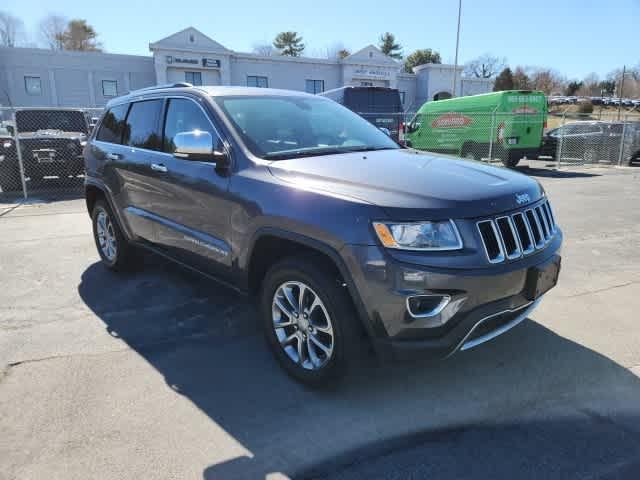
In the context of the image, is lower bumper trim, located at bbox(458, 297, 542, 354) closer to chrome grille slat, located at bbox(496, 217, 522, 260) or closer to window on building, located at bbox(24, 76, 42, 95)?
chrome grille slat, located at bbox(496, 217, 522, 260)

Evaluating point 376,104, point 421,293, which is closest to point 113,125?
point 421,293

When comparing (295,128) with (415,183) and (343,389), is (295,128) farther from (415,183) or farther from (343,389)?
(343,389)

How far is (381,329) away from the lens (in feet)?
8.20

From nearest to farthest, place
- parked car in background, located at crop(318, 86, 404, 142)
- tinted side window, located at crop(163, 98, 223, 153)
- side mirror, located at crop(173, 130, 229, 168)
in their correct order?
side mirror, located at crop(173, 130, 229, 168) < tinted side window, located at crop(163, 98, 223, 153) < parked car in background, located at crop(318, 86, 404, 142)

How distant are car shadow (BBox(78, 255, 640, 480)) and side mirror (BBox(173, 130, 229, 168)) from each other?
1383 millimetres

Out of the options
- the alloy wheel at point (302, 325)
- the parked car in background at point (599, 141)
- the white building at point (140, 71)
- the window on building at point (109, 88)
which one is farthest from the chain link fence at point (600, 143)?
the window on building at point (109, 88)

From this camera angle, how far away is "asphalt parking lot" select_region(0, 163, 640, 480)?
2369 mm

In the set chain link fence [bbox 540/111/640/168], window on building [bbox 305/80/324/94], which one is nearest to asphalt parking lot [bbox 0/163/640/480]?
chain link fence [bbox 540/111/640/168]

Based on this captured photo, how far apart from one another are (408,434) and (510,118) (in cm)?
1404

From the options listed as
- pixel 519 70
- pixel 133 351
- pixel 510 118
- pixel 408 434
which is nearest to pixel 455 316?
pixel 408 434

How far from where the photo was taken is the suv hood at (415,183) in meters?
2.48

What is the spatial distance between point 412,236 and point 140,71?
37737mm

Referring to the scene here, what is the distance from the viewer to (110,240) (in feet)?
17.3

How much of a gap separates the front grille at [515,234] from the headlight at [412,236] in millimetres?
235
